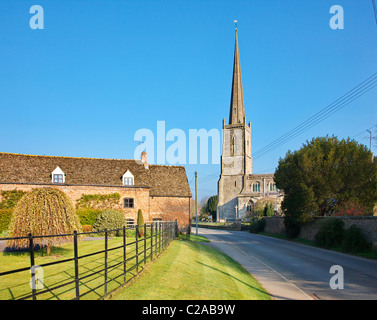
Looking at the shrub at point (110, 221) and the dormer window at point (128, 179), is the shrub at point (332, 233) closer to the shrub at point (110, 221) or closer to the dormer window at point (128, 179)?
the shrub at point (110, 221)

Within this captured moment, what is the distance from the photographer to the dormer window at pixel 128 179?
39125mm

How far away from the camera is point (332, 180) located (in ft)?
103

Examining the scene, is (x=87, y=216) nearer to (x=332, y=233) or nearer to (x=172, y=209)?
(x=172, y=209)

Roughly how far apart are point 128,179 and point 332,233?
23260mm

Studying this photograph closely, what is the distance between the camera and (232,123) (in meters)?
97.8

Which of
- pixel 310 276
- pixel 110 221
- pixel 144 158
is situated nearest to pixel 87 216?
pixel 110 221

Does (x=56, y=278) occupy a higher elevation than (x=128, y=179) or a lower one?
lower

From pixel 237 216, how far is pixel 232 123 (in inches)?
1077

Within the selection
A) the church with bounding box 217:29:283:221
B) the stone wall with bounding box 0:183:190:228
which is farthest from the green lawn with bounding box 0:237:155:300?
the church with bounding box 217:29:283:221

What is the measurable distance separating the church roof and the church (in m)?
49.8

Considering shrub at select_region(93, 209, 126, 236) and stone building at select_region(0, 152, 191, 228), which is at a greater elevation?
stone building at select_region(0, 152, 191, 228)

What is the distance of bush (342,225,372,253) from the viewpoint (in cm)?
A: 2131

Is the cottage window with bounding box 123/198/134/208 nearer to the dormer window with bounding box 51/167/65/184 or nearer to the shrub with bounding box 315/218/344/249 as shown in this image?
the dormer window with bounding box 51/167/65/184
